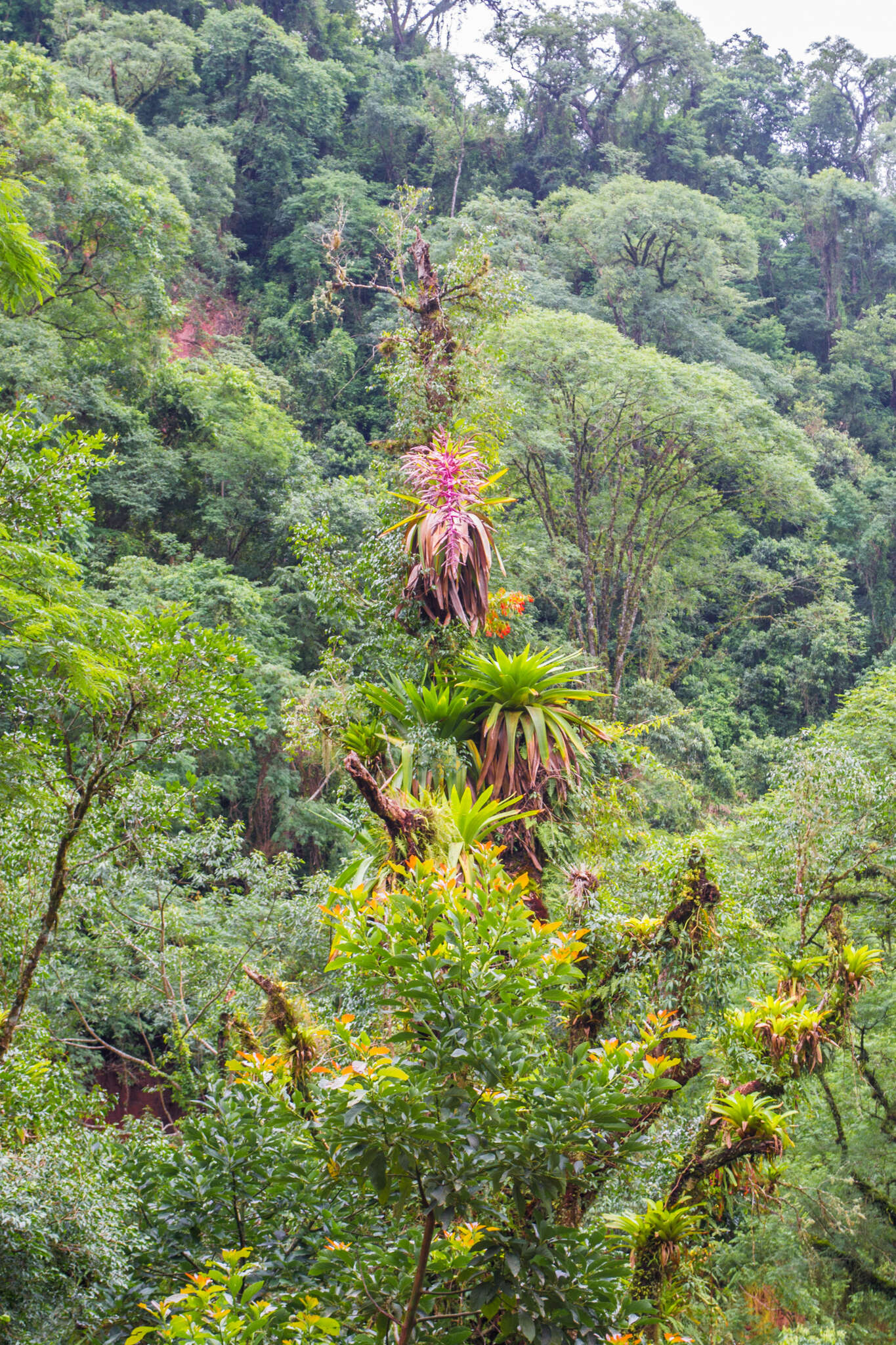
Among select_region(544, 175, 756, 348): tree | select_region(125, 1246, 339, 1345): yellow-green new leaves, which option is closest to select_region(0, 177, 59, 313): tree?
select_region(125, 1246, 339, 1345): yellow-green new leaves

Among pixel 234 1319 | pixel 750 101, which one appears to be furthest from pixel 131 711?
pixel 750 101

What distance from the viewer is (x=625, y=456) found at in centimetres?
1450

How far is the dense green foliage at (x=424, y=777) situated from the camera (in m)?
2.14

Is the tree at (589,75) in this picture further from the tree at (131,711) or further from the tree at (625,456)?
the tree at (131,711)

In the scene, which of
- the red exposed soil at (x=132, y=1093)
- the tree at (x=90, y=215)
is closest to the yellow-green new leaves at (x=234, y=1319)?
the red exposed soil at (x=132, y=1093)

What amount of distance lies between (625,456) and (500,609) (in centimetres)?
957

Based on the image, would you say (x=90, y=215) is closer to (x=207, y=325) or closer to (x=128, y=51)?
(x=207, y=325)

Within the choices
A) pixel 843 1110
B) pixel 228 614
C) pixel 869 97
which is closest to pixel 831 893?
pixel 843 1110

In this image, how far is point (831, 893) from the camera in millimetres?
6754

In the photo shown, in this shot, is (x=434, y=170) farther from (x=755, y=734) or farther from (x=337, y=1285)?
(x=337, y=1285)

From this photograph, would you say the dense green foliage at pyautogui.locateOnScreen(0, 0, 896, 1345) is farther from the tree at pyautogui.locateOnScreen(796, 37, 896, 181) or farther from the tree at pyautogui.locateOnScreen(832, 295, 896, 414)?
the tree at pyautogui.locateOnScreen(796, 37, 896, 181)

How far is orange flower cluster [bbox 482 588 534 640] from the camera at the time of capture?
5.47 metres

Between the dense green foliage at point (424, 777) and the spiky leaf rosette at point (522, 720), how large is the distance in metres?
0.03

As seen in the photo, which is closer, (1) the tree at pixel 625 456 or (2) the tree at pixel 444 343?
(2) the tree at pixel 444 343
